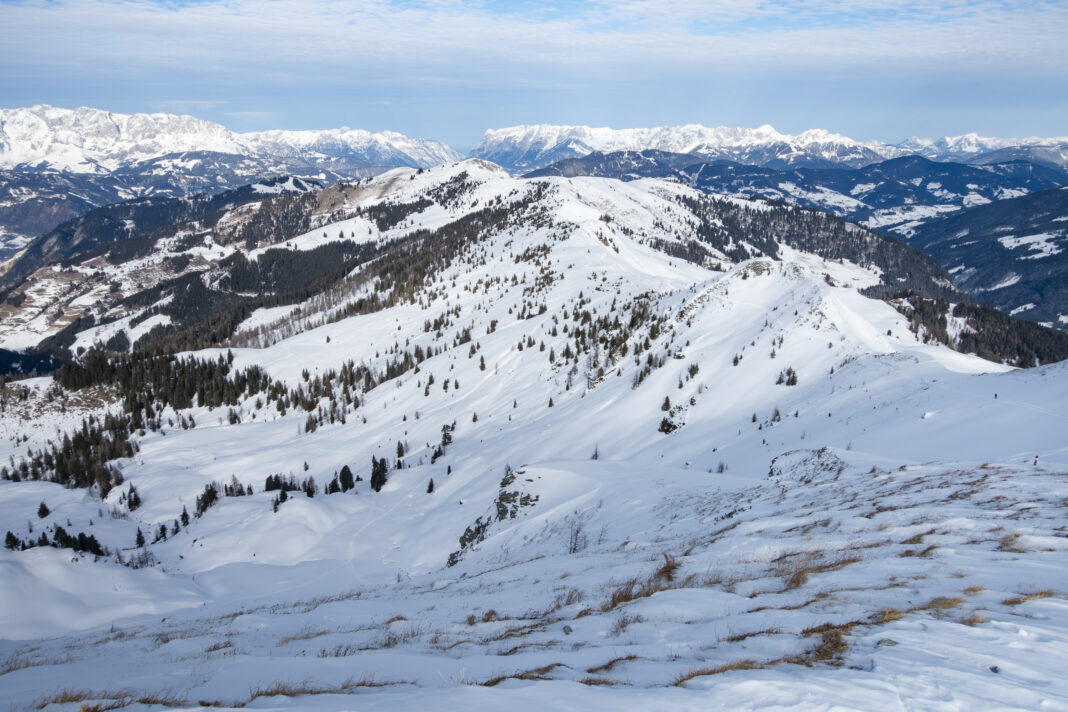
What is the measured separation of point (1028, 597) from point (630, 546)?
9476mm

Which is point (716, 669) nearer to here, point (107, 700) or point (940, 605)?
point (940, 605)

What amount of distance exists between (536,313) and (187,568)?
53357mm

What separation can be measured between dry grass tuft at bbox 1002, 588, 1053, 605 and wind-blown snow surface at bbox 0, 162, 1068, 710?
0.05 m

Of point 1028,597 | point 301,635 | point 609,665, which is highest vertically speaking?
point 1028,597

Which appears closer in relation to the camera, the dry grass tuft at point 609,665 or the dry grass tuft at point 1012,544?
the dry grass tuft at point 609,665

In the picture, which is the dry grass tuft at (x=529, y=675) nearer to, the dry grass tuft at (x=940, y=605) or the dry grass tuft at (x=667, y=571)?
the dry grass tuft at (x=667, y=571)

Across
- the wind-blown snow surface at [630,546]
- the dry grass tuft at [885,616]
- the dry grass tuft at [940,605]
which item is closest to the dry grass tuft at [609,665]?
the wind-blown snow surface at [630,546]

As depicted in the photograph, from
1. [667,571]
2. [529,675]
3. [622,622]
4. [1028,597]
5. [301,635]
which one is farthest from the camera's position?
[301,635]

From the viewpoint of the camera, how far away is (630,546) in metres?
15.2

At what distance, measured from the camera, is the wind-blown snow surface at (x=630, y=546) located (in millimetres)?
5969

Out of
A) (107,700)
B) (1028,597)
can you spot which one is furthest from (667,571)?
(107,700)

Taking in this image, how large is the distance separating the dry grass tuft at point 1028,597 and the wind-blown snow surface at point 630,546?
50mm

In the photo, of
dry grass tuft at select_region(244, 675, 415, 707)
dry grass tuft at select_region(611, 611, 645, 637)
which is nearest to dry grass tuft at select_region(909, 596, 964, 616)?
dry grass tuft at select_region(611, 611, 645, 637)

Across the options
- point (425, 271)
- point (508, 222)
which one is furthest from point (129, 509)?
point (508, 222)
